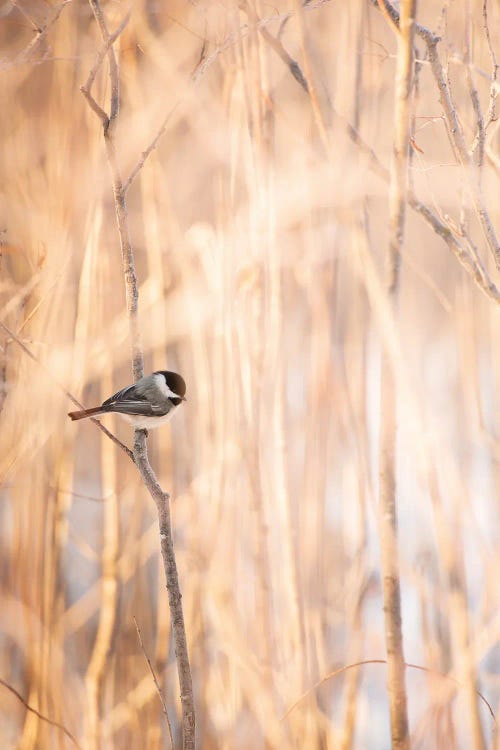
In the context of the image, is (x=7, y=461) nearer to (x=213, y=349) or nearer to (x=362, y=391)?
(x=213, y=349)

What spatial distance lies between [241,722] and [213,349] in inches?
19.2

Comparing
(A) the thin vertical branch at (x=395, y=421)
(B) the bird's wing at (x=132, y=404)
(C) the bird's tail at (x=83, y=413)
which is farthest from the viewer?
(B) the bird's wing at (x=132, y=404)

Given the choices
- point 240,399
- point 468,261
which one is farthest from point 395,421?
point 240,399

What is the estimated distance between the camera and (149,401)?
777 millimetres

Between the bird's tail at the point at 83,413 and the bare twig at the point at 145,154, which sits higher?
the bare twig at the point at 145,154

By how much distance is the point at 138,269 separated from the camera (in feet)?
3.56

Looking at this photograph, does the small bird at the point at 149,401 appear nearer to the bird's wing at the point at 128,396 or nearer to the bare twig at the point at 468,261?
the bird's wing at the point at 128,396

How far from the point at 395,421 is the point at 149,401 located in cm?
39

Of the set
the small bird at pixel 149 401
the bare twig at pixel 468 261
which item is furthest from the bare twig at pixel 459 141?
the small bird at pixel 149 401

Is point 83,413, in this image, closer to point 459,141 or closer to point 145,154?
point 145,154

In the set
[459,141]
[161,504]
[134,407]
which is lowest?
[161,504]

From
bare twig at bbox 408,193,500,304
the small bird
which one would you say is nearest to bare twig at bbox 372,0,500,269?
bare twig at bbox 408,193,500,304

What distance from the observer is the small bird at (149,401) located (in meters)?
0.76

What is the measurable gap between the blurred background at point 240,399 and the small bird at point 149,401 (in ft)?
0.14
